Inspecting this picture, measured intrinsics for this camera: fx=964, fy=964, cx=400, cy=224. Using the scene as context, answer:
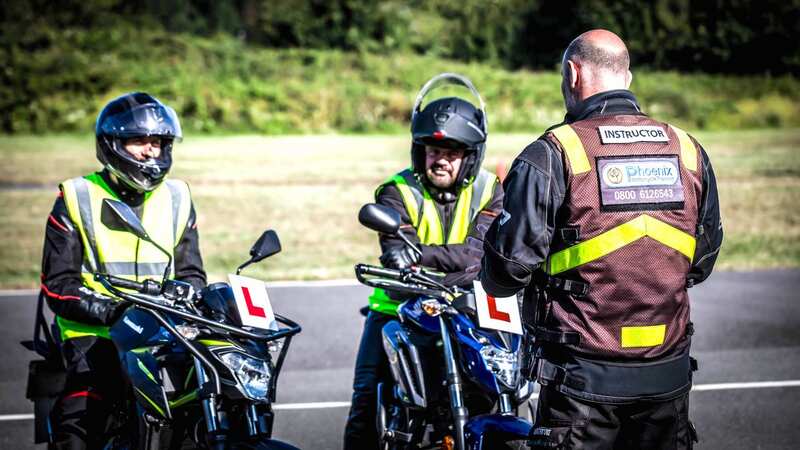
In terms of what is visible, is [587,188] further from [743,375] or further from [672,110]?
[672,110]

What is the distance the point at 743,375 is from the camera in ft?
24.9

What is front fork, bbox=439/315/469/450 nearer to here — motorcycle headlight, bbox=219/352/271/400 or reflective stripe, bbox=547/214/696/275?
motorcycle headlight, bbox=219/352/271/400

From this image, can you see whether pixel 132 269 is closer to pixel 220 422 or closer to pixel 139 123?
pixel 139 123

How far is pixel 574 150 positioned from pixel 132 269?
2.42 metres

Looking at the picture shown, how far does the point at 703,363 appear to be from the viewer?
8008 mm

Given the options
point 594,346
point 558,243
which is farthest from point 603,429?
point 558,243

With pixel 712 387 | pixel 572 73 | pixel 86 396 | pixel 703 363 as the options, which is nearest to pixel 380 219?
pixel 572 73

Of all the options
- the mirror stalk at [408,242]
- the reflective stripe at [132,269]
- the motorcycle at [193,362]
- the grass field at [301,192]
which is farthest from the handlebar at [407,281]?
the grass field at [301,192]

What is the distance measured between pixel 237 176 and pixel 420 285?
58.5 feet

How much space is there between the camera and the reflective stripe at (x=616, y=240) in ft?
11.1

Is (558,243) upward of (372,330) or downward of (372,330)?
upward

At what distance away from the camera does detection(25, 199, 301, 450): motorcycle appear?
3.75m

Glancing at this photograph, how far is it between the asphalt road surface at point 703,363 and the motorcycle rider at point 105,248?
1822 millimetres

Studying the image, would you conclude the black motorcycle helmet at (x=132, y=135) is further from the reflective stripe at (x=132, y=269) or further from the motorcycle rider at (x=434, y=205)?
the motorcycle rider at (x=434, y=205)
